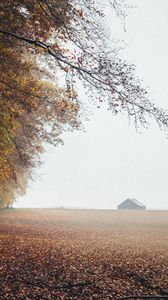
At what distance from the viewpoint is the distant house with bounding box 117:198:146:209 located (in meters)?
116

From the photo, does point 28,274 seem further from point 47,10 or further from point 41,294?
point 47,10

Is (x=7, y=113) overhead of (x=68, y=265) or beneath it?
overhead

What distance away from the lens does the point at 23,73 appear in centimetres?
1845

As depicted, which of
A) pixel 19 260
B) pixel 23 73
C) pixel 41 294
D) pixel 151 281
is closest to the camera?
pixel 41 294

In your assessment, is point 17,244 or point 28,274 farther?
point 17,244

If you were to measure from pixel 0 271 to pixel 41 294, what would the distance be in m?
2.82

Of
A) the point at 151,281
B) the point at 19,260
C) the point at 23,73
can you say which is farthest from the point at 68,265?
the point at 23,73

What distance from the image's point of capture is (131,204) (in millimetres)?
118250

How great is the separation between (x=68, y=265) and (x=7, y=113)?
8334mm

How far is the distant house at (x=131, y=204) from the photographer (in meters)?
116

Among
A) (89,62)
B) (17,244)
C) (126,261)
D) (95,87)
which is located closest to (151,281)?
(126,261)

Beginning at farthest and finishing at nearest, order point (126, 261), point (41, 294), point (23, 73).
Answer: point (23, 73)
point (126, 261)
point (41, 294)

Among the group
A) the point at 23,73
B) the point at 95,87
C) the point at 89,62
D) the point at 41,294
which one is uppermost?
the point at 23,73

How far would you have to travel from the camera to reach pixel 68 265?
49.5 feet
